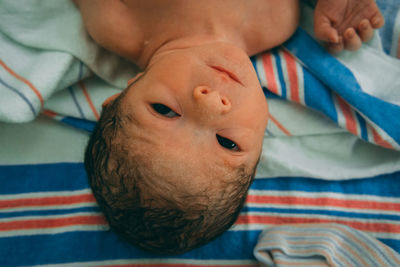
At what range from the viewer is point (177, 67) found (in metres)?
0.79

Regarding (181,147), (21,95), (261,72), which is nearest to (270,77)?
(261,72)

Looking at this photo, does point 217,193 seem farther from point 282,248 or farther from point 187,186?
point 282,248

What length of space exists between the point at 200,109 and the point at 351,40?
563 millimetres

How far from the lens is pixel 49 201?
109 centimetres

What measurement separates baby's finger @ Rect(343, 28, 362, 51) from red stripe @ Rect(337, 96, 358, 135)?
0.51ft

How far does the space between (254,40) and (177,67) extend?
34cm

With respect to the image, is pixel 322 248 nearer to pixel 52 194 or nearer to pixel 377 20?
pixel 377 20

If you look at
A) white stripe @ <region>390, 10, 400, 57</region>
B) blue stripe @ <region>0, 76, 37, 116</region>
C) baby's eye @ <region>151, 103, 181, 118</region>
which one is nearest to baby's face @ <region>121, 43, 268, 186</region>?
baby's eye @ <region>151, 103, 181, 118</region>

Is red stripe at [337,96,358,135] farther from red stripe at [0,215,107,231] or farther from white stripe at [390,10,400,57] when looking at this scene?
red stripe at [0,215,107,231]

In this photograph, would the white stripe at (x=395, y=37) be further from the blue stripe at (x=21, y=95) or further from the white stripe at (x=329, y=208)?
the blue stripe at (x=21, y=95)

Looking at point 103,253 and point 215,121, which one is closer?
point 215,121

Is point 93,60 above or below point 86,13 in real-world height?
below

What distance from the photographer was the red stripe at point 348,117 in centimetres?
107

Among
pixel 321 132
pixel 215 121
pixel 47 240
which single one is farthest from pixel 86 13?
pixel 321 132
